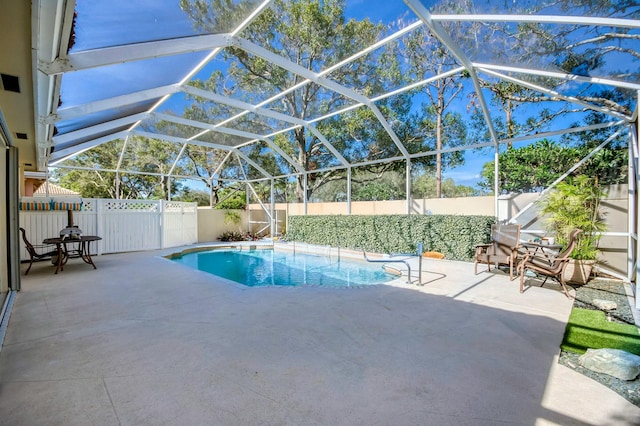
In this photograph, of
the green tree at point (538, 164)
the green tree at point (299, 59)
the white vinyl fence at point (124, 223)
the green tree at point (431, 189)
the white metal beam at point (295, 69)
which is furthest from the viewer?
the green tree at point (431, 189)

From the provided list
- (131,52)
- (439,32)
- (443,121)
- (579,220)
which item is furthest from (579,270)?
(131,52)

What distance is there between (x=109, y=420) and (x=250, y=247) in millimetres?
11454

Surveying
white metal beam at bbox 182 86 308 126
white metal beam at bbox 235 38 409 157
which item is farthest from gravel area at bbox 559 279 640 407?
white metal beam at bbox 182 86 308 126

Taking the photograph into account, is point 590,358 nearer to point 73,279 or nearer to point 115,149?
point 73,279

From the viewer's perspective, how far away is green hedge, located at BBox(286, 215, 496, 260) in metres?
8.45

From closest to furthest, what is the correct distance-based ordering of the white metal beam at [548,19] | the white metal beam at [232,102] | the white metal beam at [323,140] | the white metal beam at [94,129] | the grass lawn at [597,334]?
the grass lawn at [597,334] → the white metal beam at [548,19] → the white metal beam at [232,102] → the white metal beam at [94,129] → the white metal beam at [323,140]

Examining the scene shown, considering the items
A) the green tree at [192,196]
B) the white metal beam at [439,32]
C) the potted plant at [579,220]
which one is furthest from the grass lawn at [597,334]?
the green tree at [192,196]

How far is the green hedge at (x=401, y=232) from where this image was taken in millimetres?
8453

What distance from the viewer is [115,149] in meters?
Answer: 20.3

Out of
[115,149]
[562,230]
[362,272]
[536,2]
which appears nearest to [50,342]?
[362,272]

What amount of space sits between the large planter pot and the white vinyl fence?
1345 centimetres

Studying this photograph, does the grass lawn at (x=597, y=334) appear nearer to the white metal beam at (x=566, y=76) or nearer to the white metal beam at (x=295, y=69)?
the white metal beam at (x=566, y=76)

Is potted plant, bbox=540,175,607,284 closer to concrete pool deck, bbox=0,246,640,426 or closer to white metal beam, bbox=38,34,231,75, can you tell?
concrete pool deck, bbox=0,246,640,426

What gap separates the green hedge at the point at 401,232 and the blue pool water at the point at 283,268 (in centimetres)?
130
